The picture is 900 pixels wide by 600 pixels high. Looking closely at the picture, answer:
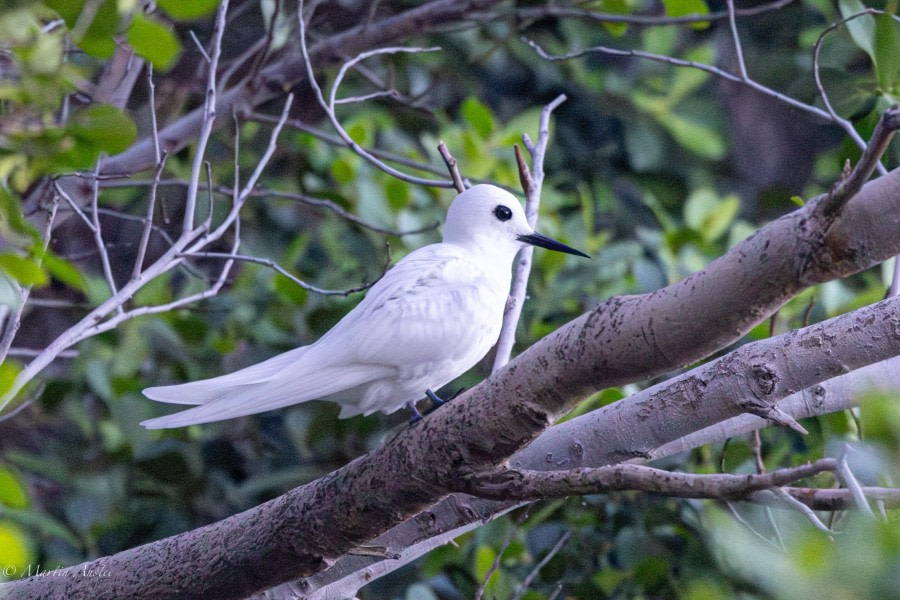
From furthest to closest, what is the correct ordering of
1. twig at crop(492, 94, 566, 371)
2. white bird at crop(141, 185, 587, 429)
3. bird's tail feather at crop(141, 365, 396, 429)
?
twig at crop(492, 94, 566, 371)
white bird at crop(141, 185, 587, 429)
bird's tail feather at crop(141, 365, 396, 429)

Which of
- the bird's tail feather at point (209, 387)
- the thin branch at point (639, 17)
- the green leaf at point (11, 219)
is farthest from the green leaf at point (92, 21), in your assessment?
the thin branch at point (639, 17)

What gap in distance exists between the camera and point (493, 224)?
3275 millimetres

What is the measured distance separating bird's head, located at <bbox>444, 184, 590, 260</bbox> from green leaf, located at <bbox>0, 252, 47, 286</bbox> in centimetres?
208

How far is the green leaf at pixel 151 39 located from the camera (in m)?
1.53

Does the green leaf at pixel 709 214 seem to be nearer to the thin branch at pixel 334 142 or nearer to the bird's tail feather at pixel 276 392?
the thin branch at pixel 334 142

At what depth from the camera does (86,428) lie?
14.0 feet

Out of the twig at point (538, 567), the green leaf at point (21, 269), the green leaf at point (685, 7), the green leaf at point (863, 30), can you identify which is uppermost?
the green leaf at point (685, 7)

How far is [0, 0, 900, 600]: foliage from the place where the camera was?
2.52 m

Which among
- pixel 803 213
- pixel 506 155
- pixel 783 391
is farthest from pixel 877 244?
pixel 506 155

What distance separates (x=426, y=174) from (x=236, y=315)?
42.5 inches

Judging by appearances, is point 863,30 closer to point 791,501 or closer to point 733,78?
point 733,78

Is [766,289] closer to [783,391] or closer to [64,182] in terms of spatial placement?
[783,391]

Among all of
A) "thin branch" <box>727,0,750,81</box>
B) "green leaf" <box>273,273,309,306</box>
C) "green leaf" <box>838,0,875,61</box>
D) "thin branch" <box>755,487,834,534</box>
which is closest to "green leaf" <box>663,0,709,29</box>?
"thin branch" <box>727,0,750,81</box>

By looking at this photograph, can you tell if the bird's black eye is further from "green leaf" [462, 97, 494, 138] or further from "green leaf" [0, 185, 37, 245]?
"green leaf" [0, 185, 37, 245]
